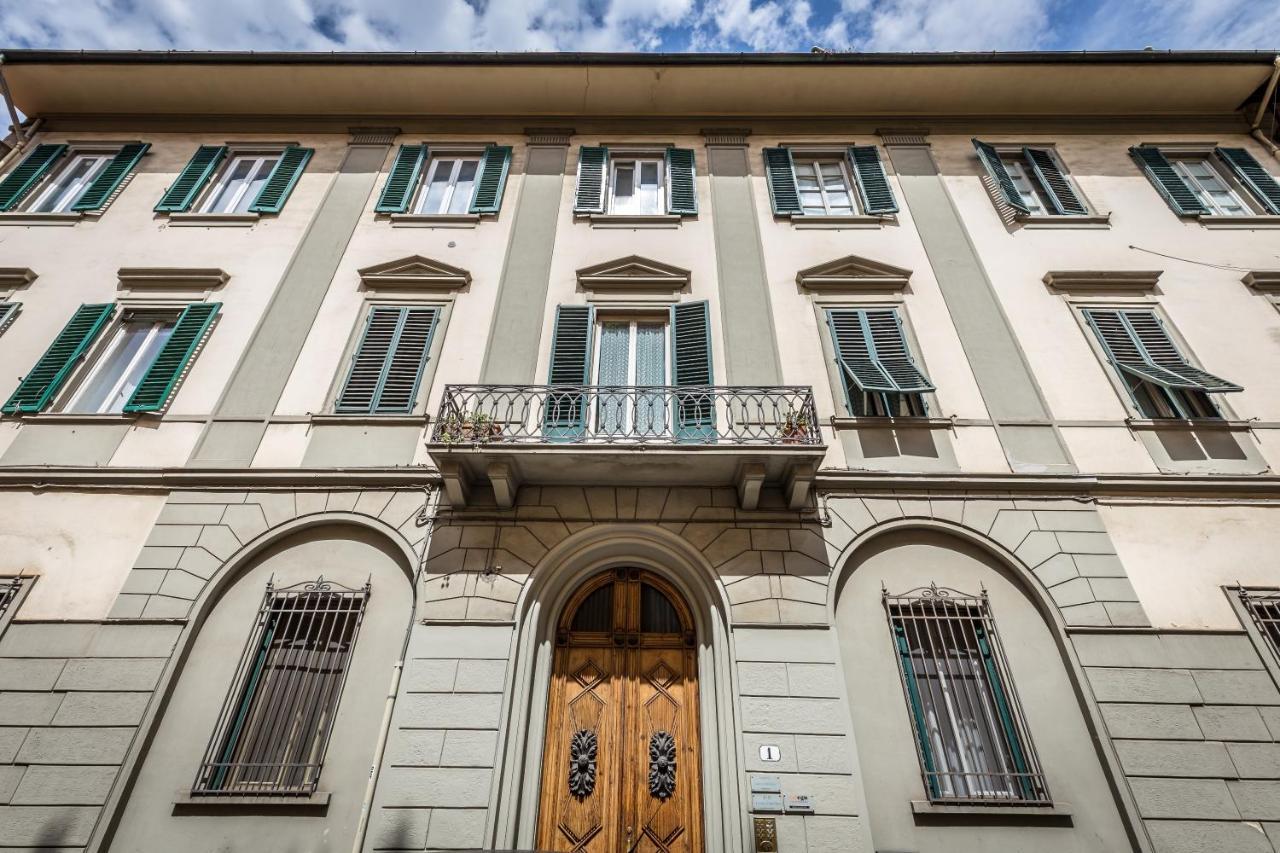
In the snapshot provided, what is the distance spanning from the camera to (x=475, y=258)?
372 inches

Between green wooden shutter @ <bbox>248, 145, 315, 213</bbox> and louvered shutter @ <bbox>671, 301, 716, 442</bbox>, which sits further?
green wooden shutter @ <bbox>248, 145, 315, 213</bbox>

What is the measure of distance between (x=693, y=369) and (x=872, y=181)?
16.3 ft

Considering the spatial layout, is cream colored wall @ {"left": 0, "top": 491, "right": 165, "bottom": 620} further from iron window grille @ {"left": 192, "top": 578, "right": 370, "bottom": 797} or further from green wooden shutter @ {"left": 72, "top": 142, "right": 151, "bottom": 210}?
green wooden shutter @ {"left": 72, "top": 142, "right": 151, "bottom": 210}

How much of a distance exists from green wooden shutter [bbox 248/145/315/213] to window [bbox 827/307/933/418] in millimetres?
8530

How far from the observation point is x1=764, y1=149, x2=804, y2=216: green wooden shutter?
1009 centimetres

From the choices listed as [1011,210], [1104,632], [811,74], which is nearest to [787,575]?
[1104,632]

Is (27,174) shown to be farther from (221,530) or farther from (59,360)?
(221,530)

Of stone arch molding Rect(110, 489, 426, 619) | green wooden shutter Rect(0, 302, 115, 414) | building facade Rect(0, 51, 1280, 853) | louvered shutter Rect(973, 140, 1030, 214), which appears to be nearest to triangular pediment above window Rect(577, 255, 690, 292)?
building facade Rect(0, 51, 1280, 853)

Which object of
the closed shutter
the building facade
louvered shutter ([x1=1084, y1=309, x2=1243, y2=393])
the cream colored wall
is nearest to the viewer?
the building facade

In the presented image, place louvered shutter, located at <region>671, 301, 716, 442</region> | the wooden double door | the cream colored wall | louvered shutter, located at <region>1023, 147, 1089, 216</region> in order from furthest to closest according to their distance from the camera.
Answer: louvered shutter, located at <region>1023, 147, 1089, 216</region>, louvered shutter, located at <region>671, 301, 716, 442</region>, the cream colored wall, the wooden double door

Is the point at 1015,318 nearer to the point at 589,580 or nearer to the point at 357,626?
the point at 589,580

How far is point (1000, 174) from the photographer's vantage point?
1040cm

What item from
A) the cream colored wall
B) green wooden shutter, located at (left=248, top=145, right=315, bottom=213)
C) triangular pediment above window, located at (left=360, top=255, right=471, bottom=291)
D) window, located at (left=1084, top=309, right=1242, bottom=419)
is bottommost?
the cream colored wall

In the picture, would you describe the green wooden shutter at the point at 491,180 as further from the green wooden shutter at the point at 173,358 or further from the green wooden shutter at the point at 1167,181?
the green wooden shutter at the point at 1167,181
